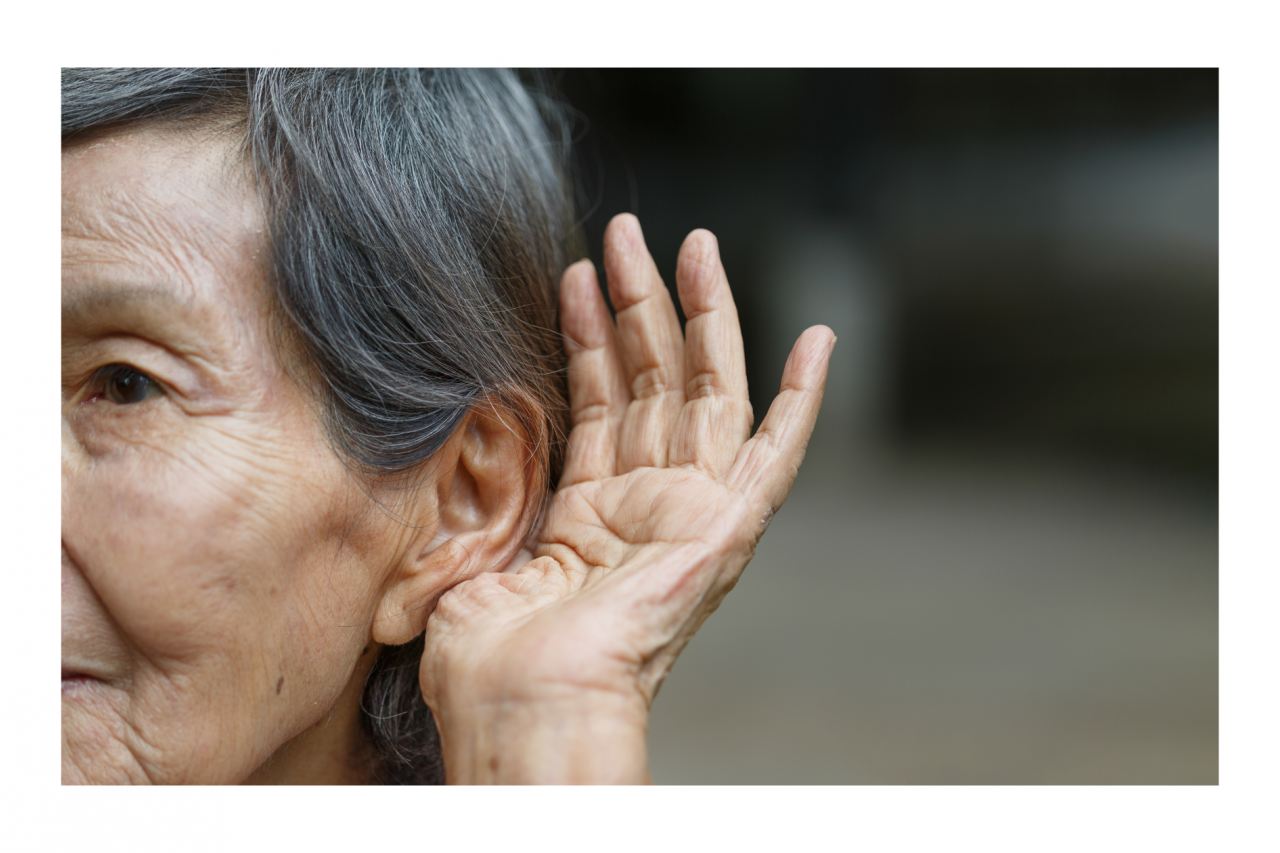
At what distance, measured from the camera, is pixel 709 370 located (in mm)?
1093

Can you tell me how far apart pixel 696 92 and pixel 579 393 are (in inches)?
98.2

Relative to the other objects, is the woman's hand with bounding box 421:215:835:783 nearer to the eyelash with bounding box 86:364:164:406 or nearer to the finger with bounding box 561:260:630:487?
the finger with bounding box 561:260:630:487

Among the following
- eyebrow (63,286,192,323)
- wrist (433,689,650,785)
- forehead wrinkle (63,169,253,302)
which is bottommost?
wrist (433,689,650,785)

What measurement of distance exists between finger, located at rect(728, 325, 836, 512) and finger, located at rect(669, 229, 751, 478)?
0.04 meters

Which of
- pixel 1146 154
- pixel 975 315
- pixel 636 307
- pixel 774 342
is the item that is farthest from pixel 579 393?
pixel 975 315

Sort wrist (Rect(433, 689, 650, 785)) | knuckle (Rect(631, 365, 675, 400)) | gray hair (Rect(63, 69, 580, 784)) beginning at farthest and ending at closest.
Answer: knuckle (Rect(631, 365, 675, 400)) → gray hair (Rect(63, 69, 580, 784)) → wrist (Rect(433, 689, 650, 785))

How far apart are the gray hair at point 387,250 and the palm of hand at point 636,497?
9 centimetres

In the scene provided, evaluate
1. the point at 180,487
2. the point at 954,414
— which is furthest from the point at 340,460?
the point at 954,414

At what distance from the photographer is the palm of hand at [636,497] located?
0.88 meters

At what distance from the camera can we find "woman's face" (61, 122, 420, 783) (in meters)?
0.87

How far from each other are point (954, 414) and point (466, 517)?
11.3ft

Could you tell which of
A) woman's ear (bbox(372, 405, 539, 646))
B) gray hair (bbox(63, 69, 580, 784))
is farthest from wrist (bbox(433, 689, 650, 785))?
gray hair (bbox(63, 69, 580, 784))

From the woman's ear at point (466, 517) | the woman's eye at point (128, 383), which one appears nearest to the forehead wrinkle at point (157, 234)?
the woman's eye at point (128, 383)

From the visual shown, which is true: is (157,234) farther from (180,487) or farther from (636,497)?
(636,497)
